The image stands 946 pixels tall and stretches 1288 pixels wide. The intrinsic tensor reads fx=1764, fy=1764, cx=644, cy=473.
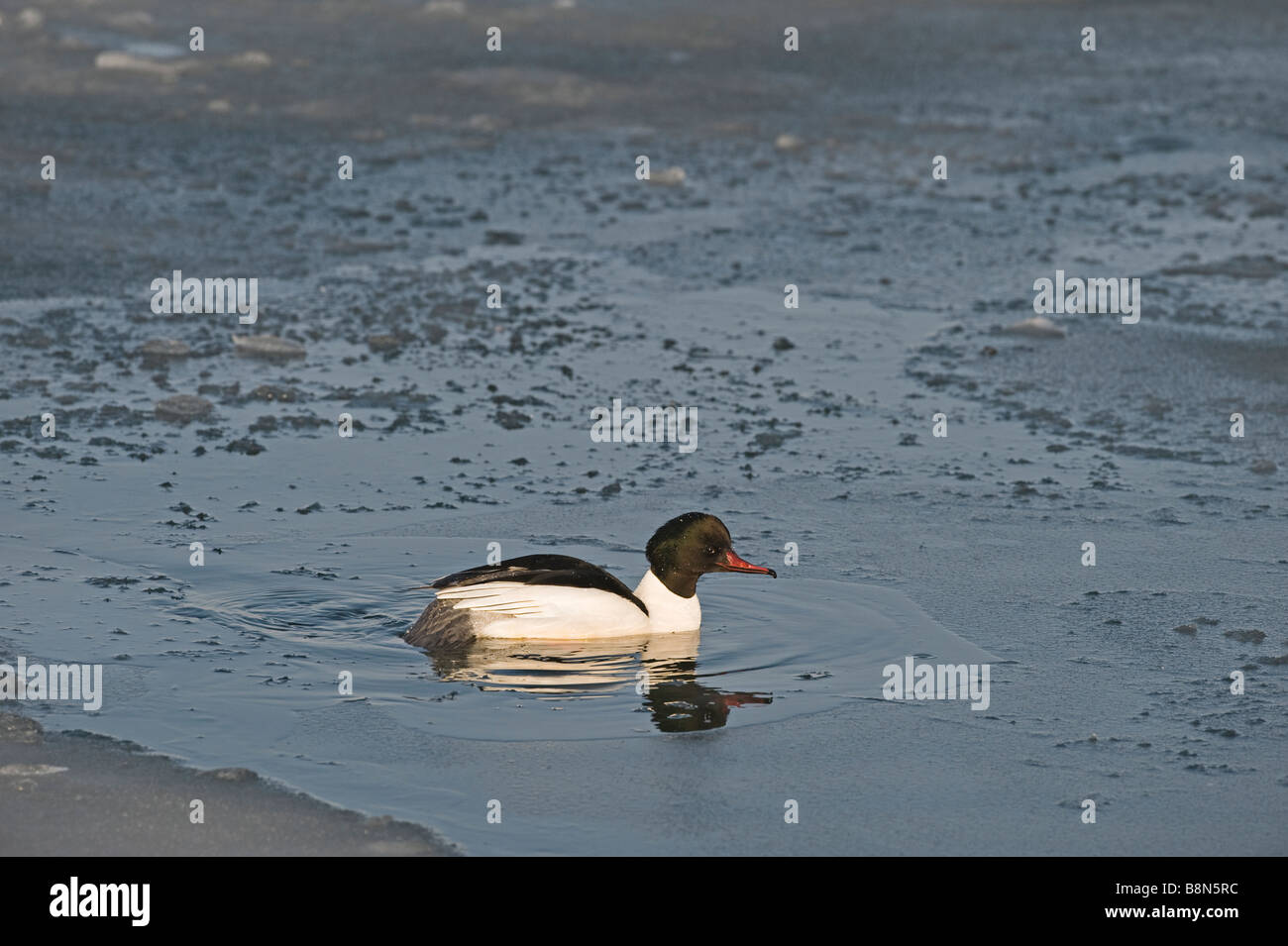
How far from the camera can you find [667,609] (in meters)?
7.11

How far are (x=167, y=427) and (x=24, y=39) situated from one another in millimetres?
14079

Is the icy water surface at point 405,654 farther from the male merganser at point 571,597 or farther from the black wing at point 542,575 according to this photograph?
the black wing at point 542,575

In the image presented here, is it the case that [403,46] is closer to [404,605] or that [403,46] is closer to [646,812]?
[404,605]

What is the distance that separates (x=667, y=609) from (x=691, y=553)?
248mm

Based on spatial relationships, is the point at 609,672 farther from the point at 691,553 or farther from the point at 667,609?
the point at 691,553

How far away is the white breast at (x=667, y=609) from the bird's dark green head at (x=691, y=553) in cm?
3

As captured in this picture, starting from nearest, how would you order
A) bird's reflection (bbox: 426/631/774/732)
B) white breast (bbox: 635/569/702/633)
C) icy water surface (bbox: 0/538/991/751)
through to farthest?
1. icy water surface (bbox: 0/538/991/751)
2. bird's reflection (bbox: 426/631/774/732)
3. white breast (bbox: 635/569/702/633)

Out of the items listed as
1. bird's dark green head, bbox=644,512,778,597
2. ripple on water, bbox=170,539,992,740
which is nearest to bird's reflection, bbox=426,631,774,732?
ripple on water, bbox=170,539,992,740

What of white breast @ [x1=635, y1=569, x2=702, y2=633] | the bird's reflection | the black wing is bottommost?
the bird's reflection

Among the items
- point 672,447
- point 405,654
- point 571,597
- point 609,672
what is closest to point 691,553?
point 571,597

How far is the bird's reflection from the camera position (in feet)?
20.8

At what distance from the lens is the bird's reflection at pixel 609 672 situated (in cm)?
633

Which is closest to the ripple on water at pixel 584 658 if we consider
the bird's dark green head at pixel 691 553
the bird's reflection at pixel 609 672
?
the bird's reflection at pixel 609 672

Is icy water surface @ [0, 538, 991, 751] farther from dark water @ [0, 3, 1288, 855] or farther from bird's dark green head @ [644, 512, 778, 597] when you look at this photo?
bird's dark green head @ [644, 512, 778, 597]
